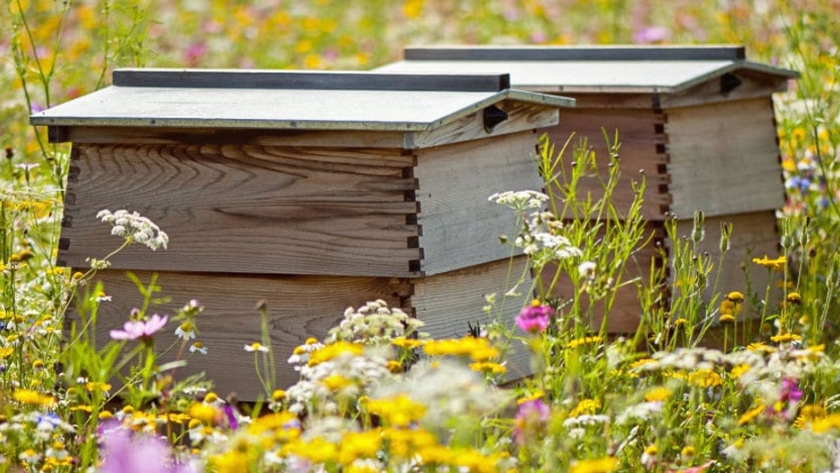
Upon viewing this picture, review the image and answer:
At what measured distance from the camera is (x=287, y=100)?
3.77 meters

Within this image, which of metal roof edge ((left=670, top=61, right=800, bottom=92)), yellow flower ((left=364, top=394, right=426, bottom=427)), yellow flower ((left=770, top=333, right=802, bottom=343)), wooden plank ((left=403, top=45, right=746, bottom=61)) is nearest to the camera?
yellow flower ((left=364, top=394, right=426, bottom=427))

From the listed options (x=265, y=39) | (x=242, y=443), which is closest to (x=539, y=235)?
(x=242, y=443)

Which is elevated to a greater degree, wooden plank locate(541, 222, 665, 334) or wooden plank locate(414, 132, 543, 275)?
wooden plank locate(414, 132, 543, 275)

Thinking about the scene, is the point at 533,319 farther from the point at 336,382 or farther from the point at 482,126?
the point at 482,126

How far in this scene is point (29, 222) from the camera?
369 cm

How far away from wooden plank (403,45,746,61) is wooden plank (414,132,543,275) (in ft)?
4.36

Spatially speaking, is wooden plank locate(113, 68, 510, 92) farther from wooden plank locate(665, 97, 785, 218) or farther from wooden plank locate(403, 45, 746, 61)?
wooden plank locate(403, 45, 746, 61)

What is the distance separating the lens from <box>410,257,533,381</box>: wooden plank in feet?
11.6

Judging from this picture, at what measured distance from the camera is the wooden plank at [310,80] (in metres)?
3.78

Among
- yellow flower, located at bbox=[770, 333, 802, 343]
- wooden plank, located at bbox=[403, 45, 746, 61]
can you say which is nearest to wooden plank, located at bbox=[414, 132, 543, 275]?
yellow flower, located at bbox=[770, 333, 802, 343]

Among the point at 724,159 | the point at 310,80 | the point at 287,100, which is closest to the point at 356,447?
Answer: the point at 287,100

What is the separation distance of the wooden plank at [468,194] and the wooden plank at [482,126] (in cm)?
4

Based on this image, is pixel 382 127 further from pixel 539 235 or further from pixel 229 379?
pixel 229 379

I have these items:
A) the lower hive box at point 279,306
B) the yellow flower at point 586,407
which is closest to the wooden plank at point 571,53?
the lower hive box at point 279,306
